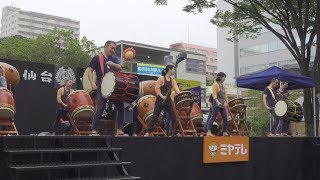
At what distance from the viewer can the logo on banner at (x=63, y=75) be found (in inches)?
455

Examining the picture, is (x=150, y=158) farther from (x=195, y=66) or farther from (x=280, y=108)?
(x=195, y=66)

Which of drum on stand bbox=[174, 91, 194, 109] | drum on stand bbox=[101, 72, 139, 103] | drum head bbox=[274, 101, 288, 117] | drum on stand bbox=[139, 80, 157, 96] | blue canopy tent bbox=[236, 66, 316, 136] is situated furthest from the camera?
blue canopy tent bbox=[236, 66, 316, 136]

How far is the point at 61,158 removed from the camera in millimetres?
6039

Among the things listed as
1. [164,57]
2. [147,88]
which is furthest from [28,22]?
[147,88]

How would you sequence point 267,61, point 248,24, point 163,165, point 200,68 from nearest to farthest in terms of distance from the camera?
point 163,165 → point 248,24 → point 267,61 → point 200,68

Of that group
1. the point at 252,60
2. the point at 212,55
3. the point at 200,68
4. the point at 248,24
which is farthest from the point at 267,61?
the point at 212,55

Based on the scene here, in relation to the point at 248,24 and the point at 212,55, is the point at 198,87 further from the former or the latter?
the point at 212,55

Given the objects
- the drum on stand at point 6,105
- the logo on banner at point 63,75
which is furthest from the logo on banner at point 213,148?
the logo on banner at point 63,75

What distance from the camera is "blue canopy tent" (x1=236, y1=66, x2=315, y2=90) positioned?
11859mm

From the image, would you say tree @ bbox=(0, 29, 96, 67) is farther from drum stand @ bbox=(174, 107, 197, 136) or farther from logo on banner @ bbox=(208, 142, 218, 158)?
logo on banner @ bbox=(208, 142, 218, 158)

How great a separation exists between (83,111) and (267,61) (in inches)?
2097

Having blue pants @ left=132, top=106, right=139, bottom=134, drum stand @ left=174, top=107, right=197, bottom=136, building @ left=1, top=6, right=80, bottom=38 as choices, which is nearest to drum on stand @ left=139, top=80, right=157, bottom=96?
blue pants @ left=132, top=106, right=139, bottom=134

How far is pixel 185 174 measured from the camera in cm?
770

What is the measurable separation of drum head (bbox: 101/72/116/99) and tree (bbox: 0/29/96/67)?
99.5ft
